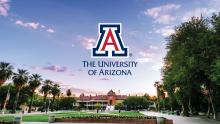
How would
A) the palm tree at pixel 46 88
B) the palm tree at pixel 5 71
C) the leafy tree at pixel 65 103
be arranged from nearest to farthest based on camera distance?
the palm tree at pixel 5 71 < the palm tree at pixel 46 88 < the leafy tree at pixel 65 103

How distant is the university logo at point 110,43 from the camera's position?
87.9 feet

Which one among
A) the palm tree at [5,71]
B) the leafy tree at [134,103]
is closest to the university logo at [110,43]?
the palm tree at [5,71]

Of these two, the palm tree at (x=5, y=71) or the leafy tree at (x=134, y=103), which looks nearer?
the palm tree at (x=5, y=71)

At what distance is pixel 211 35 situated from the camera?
3541 centimetres

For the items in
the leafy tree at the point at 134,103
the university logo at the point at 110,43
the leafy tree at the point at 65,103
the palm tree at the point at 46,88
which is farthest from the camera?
the leafy tree at the point at 134,103

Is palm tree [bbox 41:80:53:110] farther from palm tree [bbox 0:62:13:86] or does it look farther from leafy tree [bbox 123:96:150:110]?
leafy tree [bbox 123:96:150:110]

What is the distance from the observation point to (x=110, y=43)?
27156 millimetres

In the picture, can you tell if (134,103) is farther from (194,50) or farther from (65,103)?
(194,50)

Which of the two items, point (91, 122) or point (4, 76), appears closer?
point (91, 122)

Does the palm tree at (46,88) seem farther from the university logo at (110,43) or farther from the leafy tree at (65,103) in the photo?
the university logo at (110,43)

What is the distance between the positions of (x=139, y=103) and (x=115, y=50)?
169 meters

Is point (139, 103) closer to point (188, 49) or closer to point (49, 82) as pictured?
point (49, 82)

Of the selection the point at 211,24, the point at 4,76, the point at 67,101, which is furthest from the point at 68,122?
the point at 67,101

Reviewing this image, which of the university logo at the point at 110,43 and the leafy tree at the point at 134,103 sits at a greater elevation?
the leafy tree at the point at 134,103
